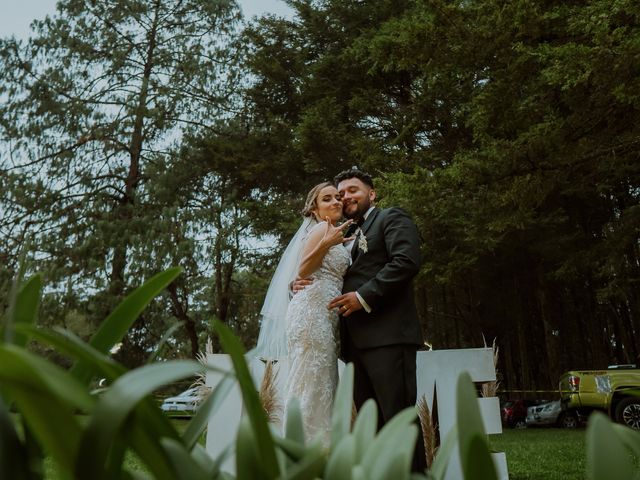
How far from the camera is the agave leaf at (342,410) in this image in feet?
1.83

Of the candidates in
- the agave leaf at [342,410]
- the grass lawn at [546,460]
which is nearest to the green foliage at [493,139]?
the grass lawn at [546,460]

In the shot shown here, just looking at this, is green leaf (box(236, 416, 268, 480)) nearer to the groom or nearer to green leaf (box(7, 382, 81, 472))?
green leaf (box(7, 382, 81, 472))

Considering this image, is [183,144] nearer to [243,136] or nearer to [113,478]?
[243,136]

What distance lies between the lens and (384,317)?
309 cm

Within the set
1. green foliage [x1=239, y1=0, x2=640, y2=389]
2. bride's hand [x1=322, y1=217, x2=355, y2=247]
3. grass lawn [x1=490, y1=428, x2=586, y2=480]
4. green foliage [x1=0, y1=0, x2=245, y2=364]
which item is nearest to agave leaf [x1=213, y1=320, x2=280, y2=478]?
bride's hand [x1=322, y1=217, x2=355, y2=247]

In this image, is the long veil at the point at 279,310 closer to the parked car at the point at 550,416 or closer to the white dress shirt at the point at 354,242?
the white dress shirt at the point at 354,242

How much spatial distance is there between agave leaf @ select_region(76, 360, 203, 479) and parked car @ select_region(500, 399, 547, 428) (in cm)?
1587

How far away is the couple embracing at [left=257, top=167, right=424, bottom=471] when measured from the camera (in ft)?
9.91

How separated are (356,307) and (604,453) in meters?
2.68

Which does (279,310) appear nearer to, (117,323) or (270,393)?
(270,393)

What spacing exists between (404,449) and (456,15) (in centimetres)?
736

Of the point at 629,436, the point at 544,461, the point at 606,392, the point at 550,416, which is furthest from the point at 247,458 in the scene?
the point at 550,416

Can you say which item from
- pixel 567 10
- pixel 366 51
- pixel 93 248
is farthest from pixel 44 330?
pixel 366 51

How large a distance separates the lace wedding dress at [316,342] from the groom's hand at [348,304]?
36 centimetres
